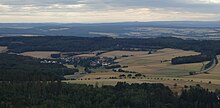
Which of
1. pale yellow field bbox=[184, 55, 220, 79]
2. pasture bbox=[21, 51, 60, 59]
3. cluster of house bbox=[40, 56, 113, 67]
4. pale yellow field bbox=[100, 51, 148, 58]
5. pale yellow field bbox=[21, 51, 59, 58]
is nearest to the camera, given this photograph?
pale yellow field bbox=[184, 55, 220, 79]

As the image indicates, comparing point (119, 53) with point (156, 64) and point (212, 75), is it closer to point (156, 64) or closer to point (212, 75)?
point (156, 64)

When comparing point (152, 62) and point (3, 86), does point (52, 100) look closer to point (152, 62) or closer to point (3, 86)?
point (3, 86)

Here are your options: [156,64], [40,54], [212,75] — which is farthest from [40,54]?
[212,75]

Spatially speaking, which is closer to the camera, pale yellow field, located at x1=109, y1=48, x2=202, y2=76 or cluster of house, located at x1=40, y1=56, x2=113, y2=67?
pale yellow field, located at x1=109, y1=48, x2=202, y2=76

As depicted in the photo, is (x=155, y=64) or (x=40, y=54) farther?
(x=40, y=54)

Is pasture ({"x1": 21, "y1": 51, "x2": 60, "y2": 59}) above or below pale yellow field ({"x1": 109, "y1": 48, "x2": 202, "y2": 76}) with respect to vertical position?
below

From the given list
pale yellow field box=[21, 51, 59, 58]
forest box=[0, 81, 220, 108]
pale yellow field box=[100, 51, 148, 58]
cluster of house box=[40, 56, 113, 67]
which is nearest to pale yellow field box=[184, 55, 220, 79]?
forest box=[0, 81, 220, 108]

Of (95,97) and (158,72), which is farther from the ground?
(95,97)

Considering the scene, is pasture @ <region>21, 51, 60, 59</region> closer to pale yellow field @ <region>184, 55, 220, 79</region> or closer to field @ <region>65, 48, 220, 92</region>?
field @ <region>65, 48, 220, 92</region>
